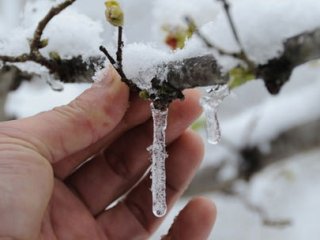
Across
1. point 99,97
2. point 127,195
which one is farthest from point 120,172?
point 99,97

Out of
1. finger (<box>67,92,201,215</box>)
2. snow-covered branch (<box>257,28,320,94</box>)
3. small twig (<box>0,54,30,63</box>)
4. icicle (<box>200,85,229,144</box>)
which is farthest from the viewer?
finger (<box>67,92,201,215</box>)

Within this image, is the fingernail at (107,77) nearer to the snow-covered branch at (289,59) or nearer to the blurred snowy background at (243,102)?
the blurred snowy background at (243,102)

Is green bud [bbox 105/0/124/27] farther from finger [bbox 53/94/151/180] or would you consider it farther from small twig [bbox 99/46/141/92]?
finger [bbox 53/94/151/180]

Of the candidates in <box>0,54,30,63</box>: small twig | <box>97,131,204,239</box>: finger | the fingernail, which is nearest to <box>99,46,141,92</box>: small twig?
the fingernail

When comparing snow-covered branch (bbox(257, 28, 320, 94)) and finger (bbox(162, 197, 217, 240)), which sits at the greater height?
snow-covered branch (bbox(257, 28, 320, 94))

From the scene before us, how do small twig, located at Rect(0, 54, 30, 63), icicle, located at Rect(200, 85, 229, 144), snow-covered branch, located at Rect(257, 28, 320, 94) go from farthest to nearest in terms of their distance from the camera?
small twig, located at Rect(0, 54, 30, 63), icicle, located at Rect(200, 85, 229, 144), snow-covered branch, located at Rect(257, 28, 320, 94)

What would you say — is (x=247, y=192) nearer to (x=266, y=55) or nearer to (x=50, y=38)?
(x=50, y=38)

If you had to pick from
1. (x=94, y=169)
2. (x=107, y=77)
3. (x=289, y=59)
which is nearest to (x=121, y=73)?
(x=107, y=77)
